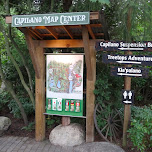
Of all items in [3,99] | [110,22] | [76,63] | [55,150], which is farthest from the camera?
[3,99]

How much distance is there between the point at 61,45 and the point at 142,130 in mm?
2833

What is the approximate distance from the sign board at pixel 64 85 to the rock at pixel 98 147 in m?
0.81

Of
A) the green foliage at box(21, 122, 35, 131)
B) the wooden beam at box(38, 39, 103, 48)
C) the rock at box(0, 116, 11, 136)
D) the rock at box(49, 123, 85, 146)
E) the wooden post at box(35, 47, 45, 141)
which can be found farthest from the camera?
the green foliage at box(21, 122, 35, 131)

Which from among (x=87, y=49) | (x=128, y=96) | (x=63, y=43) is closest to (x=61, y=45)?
(x=63, y=43)

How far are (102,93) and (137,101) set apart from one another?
381cm

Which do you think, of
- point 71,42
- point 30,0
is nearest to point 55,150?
point 71,42

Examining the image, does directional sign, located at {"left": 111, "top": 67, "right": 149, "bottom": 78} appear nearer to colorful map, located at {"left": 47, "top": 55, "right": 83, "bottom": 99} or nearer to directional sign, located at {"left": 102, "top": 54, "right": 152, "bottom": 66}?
directional sign, located at {"left": 102, "top": 54, "right": 152, "bottom": 66}

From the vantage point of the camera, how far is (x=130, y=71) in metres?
→ 4.39

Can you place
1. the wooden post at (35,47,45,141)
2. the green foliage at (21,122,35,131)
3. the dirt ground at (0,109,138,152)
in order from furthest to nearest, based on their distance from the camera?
the green foliage at (21,122,35,131) < the wooden post at (35,47,45,141) < the dirt ground at (0,109,138,152)

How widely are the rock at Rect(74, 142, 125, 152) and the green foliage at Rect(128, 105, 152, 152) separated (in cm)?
46

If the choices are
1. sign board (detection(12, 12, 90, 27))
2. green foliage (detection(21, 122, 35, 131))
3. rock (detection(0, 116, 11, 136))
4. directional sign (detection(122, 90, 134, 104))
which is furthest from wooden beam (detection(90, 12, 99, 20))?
rock (detection(0, 116, 11, 136))

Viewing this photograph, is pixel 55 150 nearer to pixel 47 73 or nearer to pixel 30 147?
pixel 30 147

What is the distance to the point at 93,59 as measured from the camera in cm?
493

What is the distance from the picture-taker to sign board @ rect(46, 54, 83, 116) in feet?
16.9
